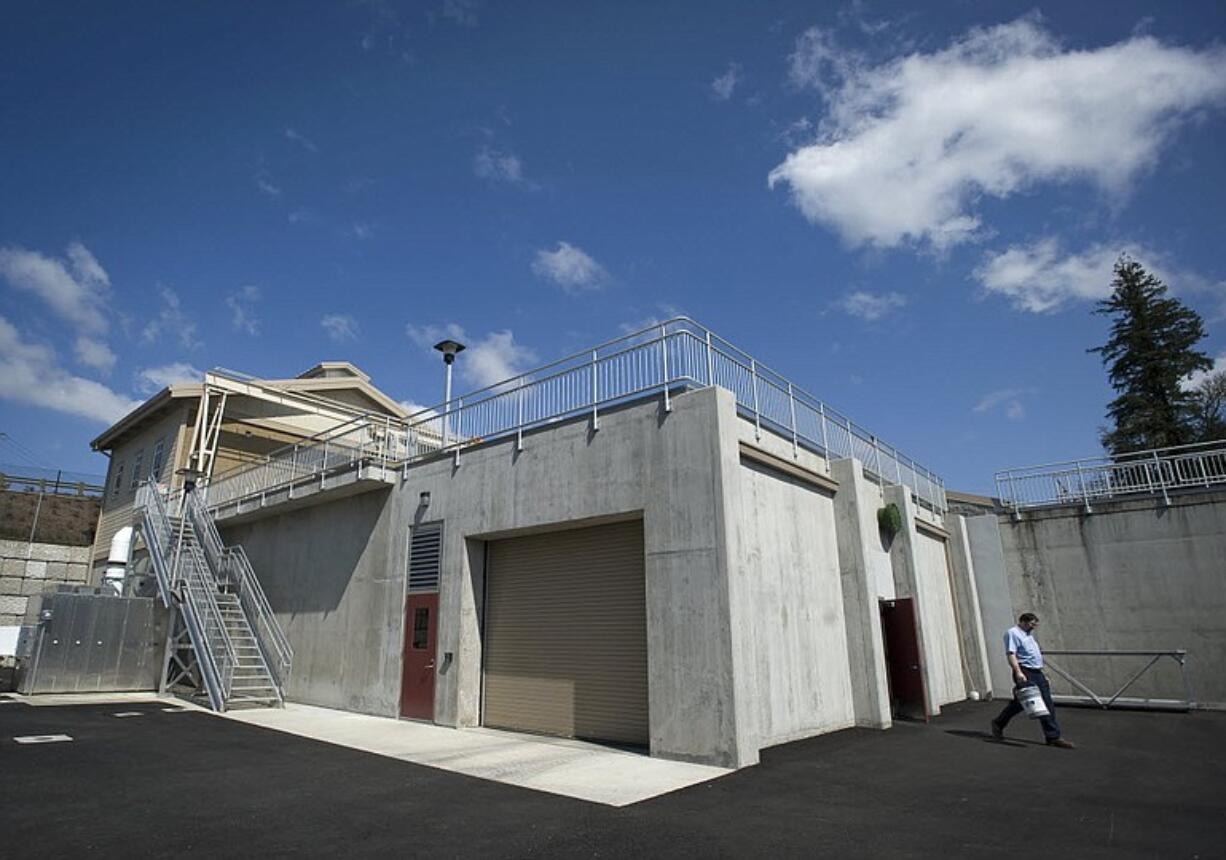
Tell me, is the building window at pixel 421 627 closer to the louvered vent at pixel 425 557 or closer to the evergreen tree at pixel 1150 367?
the louvered vent at pixel 425 557

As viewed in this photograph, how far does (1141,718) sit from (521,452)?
12.9 m

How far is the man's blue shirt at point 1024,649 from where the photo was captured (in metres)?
9.56

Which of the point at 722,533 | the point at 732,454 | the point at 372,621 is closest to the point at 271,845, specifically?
the point at 722,533

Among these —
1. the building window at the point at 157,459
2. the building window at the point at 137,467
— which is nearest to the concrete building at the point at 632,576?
the building window at the point at 157,459

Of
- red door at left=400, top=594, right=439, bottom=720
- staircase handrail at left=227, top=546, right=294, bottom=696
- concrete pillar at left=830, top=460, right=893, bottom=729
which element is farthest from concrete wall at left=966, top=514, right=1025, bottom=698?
staircase handrail at left=227, top=546, right=294, bottom=696

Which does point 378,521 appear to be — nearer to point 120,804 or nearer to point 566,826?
point 120,804

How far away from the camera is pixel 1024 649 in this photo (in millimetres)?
9648

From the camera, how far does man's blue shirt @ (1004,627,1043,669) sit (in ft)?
31.4

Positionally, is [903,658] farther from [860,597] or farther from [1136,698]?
[1136,698]

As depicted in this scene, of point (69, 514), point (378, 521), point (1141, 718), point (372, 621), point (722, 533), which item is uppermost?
point (69, 514)

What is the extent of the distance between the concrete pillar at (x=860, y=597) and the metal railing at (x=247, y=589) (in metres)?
12.7

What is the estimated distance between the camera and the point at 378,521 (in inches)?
571

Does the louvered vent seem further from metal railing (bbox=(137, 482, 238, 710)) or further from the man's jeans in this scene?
the man's jeans

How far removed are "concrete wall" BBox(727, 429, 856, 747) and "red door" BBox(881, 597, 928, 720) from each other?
1563 mm
